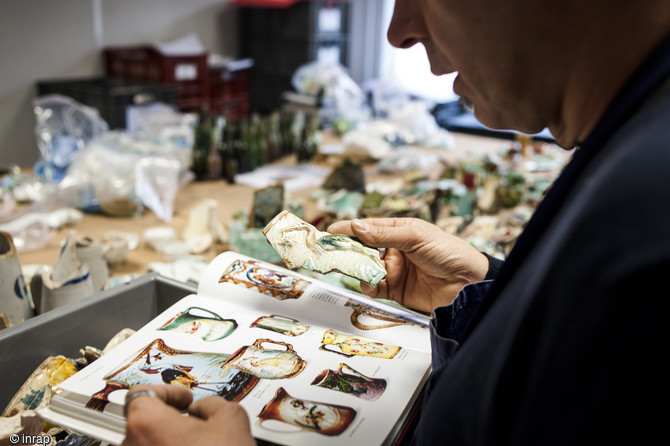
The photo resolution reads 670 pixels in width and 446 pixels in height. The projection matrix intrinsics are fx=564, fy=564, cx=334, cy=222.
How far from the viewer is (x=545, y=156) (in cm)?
346

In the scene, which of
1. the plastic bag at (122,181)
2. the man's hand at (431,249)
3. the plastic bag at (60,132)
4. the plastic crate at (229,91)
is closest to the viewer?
the man's hand at (431,249)

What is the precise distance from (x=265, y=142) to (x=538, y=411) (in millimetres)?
2739

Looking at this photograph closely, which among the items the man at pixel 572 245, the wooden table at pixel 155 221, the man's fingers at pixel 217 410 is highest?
the man at pixel 572 245

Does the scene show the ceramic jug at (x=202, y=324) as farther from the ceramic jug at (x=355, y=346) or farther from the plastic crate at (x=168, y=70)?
the plastic crate at (x=168, y=70)

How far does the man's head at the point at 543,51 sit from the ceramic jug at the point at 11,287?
110cm

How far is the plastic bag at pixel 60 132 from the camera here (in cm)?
260

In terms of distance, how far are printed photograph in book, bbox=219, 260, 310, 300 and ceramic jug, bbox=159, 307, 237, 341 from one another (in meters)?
0.10

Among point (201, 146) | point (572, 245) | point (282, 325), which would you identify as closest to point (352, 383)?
point (282, 325)

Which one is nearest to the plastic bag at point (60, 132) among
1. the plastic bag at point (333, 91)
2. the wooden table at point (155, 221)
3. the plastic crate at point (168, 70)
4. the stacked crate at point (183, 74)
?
the wooden table at point (155, 221)

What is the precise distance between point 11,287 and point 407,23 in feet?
3.65

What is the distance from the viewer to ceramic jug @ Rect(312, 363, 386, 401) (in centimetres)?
87

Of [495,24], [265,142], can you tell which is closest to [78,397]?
[495,24]

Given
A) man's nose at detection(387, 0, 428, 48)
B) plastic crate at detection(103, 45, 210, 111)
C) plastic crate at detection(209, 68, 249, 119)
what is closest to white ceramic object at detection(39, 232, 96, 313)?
man's nose at detection(387, 0, 428, 48)

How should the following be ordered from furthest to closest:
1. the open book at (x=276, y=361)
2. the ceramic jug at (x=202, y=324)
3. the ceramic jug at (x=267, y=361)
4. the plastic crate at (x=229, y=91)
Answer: the plastic crate at (x=229, y=91), the ceramic jug at (x=202, y=324), the ceramic jug at (x=267, y=361), the open book at (x=276, y=361)
